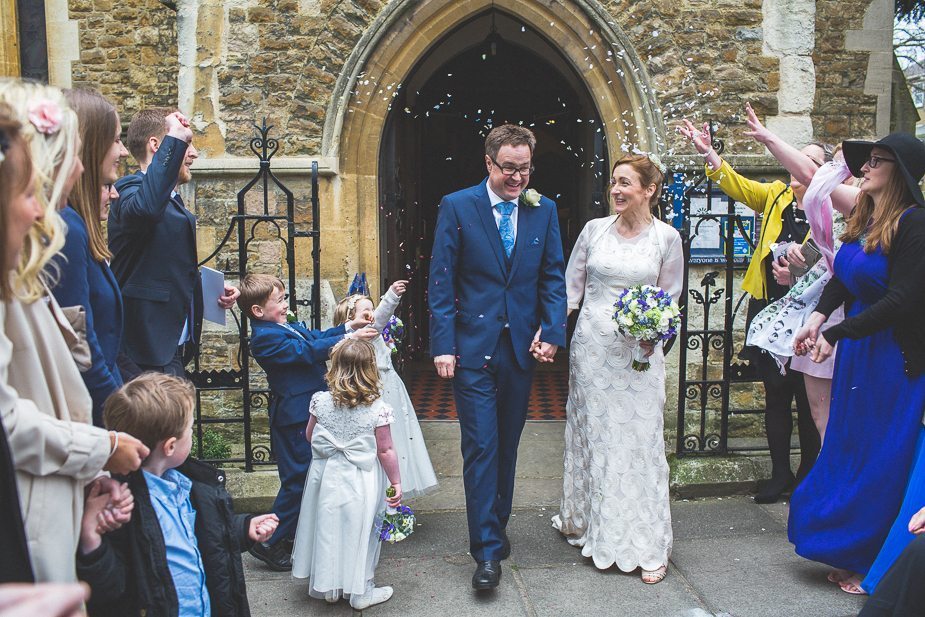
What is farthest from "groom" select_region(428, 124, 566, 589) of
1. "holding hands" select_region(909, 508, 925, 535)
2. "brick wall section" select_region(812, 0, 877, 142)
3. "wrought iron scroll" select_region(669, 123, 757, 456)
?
"brick wall section" select_region(812, 0, 877, 142)

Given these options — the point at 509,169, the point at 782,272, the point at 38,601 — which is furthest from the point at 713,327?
the point at 38,601

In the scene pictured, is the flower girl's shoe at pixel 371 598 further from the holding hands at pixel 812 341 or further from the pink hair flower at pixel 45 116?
the pink hair flower at pixel 45 116

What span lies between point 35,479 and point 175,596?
65cm

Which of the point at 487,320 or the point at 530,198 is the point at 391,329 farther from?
the point at 530,198

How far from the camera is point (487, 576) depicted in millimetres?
3805

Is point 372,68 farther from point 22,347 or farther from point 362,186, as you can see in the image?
point 22,347

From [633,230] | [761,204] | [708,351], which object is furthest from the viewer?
[708,351]

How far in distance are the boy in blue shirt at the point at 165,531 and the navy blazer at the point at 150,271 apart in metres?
1.02

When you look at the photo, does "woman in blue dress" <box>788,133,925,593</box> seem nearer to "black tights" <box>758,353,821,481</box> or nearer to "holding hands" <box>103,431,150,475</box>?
"black tights" <box>758,353,821,481</box>

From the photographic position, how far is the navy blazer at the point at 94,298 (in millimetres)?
2445

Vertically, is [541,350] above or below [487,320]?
below

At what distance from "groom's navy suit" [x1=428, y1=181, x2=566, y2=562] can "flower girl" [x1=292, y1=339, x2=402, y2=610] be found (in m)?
0.46

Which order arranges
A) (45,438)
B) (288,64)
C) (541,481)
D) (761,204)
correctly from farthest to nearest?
(288,64)
(541,481)
(761,204)
(45,438)

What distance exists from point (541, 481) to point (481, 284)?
1955 mm
